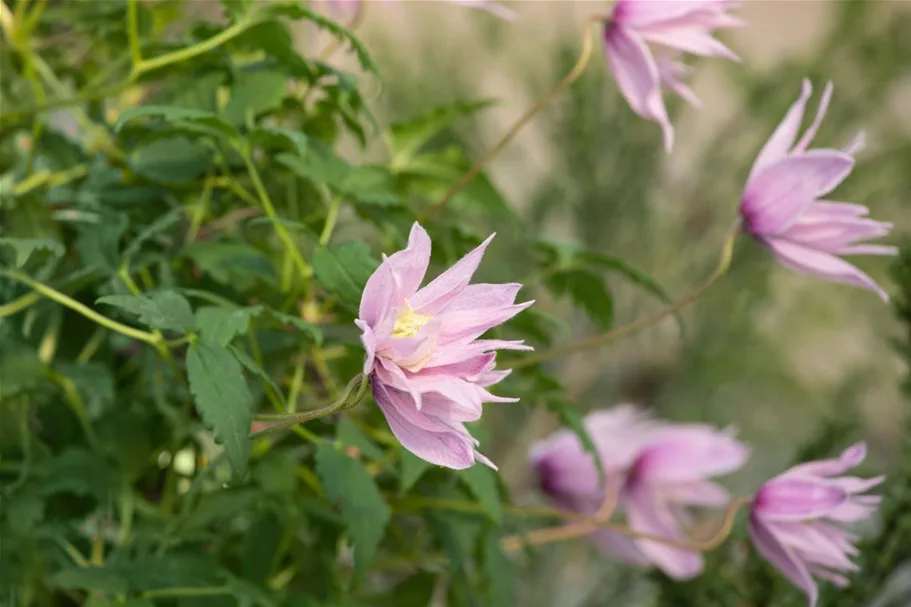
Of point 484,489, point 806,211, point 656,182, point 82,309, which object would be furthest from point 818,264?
point 656,182

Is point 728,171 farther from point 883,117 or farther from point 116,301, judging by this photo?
point 116,301

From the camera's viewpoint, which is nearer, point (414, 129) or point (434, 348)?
point (434, 348)

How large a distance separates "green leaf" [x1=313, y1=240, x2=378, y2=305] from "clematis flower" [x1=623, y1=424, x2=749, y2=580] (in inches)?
10.0

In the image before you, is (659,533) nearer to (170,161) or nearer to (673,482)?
(673,482)

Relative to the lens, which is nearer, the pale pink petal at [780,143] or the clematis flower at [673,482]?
the pale pink petal at [780,143]

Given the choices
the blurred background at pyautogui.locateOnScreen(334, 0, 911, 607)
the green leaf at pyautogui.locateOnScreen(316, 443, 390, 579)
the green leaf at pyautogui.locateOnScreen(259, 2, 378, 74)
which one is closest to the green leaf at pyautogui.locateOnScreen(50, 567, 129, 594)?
the green leaf at pyautogui.locateOnScreen(316, 443, 390, 579)

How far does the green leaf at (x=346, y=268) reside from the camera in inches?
12.0

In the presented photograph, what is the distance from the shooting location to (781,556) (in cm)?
38

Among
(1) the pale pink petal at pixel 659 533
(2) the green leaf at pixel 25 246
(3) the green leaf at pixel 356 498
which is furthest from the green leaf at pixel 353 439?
(1) the pale pink petal at pixel 659 533

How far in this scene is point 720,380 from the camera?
1122 millimetres

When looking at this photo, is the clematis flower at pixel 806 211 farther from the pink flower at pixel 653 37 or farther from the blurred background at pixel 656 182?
the blurred background at pixel 656 182

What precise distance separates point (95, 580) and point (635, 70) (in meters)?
0.29

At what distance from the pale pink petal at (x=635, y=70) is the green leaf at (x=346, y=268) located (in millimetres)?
153

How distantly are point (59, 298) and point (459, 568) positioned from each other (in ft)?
0.68
